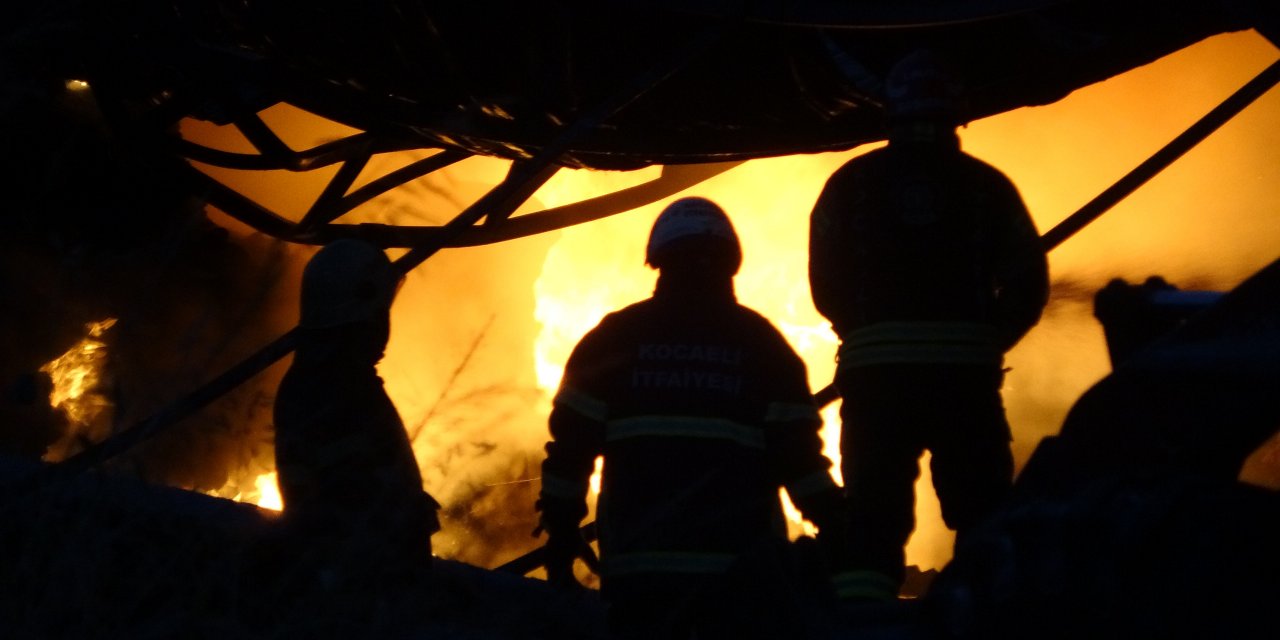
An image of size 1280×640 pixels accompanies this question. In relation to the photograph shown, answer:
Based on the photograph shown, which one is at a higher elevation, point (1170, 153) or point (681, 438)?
point (1170, 153)

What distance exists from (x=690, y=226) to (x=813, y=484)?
0.64 meters

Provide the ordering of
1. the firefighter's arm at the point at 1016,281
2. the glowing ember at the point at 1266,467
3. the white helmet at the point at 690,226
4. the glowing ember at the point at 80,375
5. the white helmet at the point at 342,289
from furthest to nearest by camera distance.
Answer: the glowing ember at the point at 1266,467
the glowing ember at the point at 80,375
the white helmet at the point at 342,289
the firefighter's arm at the point at 1016,281
the white helmet at the point at 690,226

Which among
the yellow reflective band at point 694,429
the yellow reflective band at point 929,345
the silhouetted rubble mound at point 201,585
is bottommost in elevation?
the silhouetted rubble mound at point 201,585

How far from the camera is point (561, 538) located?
2.96 metres

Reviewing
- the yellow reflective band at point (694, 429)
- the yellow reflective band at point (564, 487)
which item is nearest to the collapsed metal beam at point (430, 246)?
the yellow reflective band at point (564, 487)

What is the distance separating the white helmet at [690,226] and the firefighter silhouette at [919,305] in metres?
0.39

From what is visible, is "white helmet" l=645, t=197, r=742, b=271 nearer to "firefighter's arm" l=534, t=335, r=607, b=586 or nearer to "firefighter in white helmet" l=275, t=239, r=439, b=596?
"firefighter's arm" l=534, t=335, r=607, b=586

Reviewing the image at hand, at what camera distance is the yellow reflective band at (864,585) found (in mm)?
2717

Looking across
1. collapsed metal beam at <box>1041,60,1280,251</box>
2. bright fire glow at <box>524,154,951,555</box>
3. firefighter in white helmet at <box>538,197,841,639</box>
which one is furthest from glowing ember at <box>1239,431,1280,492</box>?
firefighter in white helmet at <box>538,197,841,639</box>

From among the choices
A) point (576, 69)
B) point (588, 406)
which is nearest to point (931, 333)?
point (588, 406)

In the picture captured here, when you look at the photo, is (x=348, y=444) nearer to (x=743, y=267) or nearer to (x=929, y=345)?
Answer: (x=929, y=345)

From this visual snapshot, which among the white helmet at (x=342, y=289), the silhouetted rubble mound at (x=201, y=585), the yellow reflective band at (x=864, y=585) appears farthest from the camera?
the white helmet at (x=342, y=289)

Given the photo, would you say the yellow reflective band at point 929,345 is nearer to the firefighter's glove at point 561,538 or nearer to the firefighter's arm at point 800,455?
the firefighter's arm at point 800,455

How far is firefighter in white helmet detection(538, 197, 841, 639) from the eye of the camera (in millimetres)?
2656
